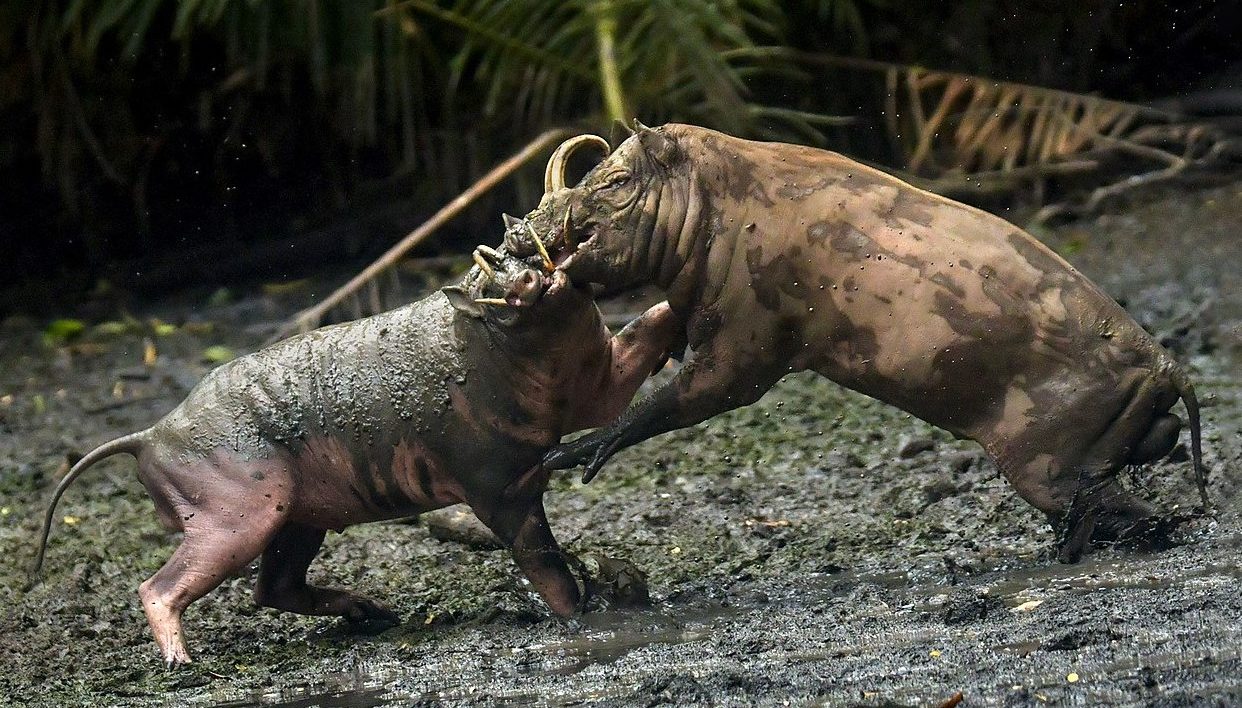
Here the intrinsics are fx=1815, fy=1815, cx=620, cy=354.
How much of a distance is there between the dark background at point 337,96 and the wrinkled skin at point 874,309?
4.15 m

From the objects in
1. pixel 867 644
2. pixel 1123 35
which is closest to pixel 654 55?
pixel 1123 35

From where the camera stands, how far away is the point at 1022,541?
618 centimetres

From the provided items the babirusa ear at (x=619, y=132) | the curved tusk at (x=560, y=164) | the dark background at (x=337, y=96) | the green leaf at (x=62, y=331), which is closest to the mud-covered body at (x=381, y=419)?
the curved tusk at (x=560, y=164)

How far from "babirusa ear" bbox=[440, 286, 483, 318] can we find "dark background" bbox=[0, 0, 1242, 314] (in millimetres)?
4186

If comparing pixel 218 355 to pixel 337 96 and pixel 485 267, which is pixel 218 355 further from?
pixel 485 267

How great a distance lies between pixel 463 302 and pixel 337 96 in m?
5.72

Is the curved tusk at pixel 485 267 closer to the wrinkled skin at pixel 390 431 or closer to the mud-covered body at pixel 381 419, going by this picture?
the wrinkled skin at pixel 390 431

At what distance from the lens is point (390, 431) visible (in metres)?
6.01

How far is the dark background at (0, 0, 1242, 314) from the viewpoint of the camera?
1038 centimetres

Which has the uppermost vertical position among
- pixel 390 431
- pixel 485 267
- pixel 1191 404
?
pixel 485 267

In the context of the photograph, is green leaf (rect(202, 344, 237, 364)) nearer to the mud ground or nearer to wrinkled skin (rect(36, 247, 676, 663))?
the mud ground

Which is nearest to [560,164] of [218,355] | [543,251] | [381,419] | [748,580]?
[543,251]

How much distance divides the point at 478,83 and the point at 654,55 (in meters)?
1.70

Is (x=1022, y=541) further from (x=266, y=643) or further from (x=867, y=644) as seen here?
(x=266, y=643)
